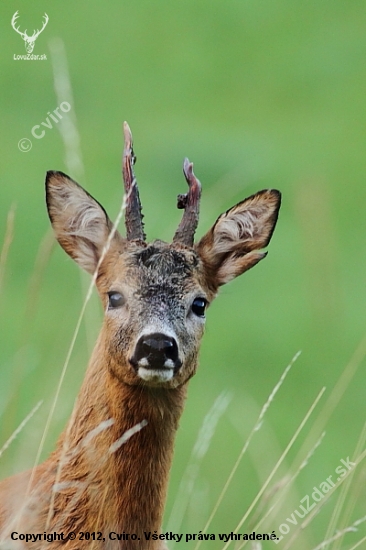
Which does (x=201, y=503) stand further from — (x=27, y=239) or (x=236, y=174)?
(x=236, y=174)

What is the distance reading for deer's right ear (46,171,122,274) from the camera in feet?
26.3

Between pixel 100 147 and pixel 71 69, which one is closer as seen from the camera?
pixel 100 147

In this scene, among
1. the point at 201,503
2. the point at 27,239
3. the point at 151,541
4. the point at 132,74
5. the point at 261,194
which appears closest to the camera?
the point at 151,541

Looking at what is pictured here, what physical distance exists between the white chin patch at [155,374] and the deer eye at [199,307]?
635 mm

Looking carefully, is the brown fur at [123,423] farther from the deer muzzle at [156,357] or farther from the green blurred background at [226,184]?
the green blurred background at [226,184]

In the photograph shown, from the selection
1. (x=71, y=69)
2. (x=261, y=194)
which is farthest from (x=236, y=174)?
(x=261, y=194)

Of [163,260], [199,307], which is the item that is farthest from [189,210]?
[199,307]

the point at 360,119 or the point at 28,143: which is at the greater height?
the point at 360,119

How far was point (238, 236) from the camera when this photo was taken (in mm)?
8258

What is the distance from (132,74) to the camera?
32062mm

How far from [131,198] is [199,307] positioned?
0.67 meters

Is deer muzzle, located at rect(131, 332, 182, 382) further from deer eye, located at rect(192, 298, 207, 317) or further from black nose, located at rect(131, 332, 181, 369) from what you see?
deer eye, located at rect(192, 298, 207, 317)

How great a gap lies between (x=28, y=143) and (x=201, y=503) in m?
10.3

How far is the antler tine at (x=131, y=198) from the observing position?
765 centimetres
